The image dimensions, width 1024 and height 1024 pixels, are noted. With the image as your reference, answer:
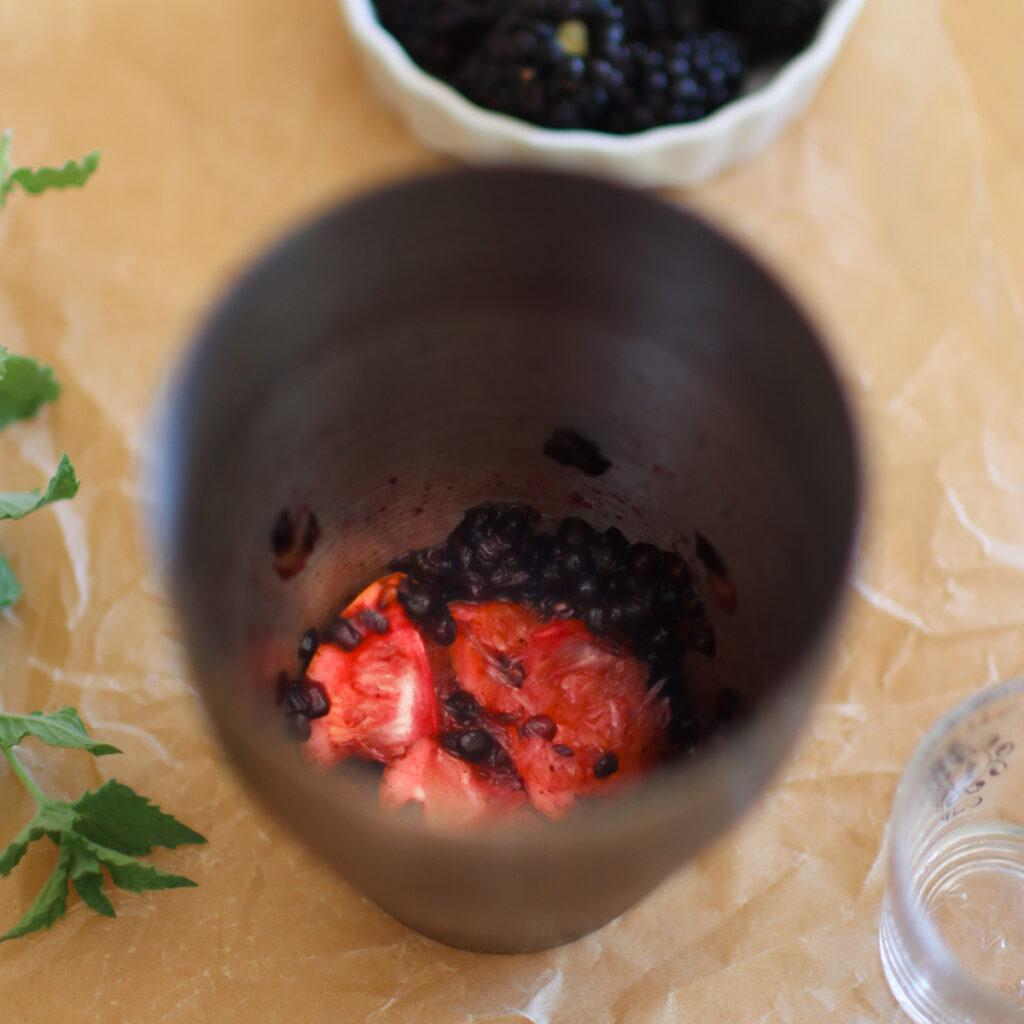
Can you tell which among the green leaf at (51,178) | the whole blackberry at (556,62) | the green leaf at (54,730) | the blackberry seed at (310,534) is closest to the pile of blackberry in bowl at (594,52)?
the whole blackberry at (556,62)

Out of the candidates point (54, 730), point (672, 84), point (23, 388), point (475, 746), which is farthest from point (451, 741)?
point (672, 84)

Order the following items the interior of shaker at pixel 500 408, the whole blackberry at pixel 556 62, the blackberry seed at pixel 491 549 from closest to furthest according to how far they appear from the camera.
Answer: the interior of shaker at pixel 500 408 < the blackberry seed at pixel 491 549 < the whole blackberry at pixel 556 62

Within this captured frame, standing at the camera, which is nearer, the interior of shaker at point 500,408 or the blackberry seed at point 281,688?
the interior of shaker at point 500,408

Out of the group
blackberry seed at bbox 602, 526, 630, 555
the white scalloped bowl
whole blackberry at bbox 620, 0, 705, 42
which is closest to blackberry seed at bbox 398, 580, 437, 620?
blackberry seed at bbox 602, 526, 630, 555

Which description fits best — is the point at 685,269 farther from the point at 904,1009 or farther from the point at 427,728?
the point at 904,1009

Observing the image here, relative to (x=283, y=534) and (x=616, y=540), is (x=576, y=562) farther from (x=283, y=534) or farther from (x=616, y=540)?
(x=283, y=534)

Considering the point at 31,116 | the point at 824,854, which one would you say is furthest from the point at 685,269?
the point at 31,116

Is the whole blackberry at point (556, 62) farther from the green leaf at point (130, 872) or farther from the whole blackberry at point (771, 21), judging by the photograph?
the green leaf at point (130, 872)
